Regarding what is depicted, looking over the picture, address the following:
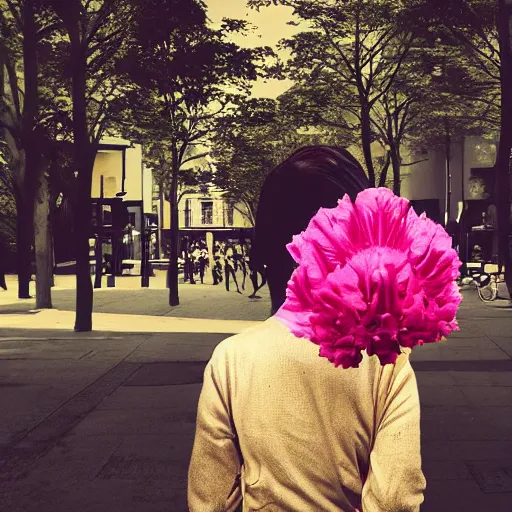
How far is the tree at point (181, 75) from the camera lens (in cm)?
2678

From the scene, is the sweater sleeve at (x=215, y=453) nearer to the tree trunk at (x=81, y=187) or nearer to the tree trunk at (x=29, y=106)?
the tree trunk at (x=81, y=187)

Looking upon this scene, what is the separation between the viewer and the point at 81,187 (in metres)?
20.8

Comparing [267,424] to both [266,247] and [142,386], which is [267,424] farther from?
[142,386]

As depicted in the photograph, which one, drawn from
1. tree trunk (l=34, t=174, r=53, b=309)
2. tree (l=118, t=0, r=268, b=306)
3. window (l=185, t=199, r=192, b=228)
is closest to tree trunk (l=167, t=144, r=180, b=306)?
tree (l=118, t=0, r=268, b=306)

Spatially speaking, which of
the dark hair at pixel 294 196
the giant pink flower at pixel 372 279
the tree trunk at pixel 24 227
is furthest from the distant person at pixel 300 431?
the tree trunk at pixel 24 227

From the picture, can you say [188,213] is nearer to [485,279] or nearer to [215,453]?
[485,279]

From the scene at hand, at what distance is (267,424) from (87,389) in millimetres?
10100

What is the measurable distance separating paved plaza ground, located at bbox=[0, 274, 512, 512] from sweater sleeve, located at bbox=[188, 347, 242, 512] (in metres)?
4.30

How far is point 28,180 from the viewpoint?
2728 centimetres

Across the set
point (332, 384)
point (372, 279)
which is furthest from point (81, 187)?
point (372, 279)

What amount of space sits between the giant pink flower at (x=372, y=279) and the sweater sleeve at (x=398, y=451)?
0.22 meters

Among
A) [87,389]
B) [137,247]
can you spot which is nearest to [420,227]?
[87,389]

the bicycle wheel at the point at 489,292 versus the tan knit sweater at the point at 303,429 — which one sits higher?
the tan knit sweater at the point at 303,429

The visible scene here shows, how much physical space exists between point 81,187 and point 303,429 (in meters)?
18.8
